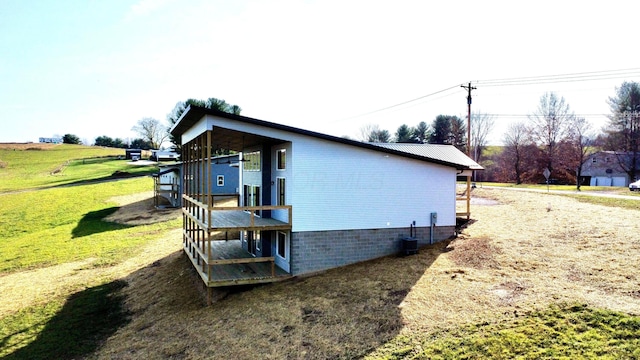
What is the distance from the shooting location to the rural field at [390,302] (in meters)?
8.25

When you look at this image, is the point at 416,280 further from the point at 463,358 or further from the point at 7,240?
the point at 7,240

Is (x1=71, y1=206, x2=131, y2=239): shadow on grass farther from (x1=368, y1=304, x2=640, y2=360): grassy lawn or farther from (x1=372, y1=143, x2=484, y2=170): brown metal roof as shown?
(x1=368, y1=304, x2=640, y2=360): grassy lawn

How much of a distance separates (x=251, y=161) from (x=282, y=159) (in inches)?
148

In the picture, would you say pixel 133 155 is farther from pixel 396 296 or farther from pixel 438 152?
pixel 396 296

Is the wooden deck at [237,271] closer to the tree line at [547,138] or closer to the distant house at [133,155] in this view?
the tree line at [547,138]

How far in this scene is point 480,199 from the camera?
25.5 meters

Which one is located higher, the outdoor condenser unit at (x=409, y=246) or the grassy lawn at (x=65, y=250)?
the outdoor condenser unit at (x=409, y=246)

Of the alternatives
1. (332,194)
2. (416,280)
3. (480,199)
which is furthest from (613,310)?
(480,199)

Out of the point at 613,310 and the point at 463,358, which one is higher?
the point at 613,310

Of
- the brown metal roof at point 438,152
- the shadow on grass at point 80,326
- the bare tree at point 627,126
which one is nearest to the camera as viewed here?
the shadow on grass at point 80,326

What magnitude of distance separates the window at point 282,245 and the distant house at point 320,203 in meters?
0.04

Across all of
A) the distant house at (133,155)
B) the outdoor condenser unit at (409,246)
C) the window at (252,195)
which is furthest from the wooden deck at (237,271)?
the distant house at (133,155)

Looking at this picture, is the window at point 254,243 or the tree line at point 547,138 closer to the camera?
the window at point 254,243

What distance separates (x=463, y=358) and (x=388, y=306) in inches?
109
